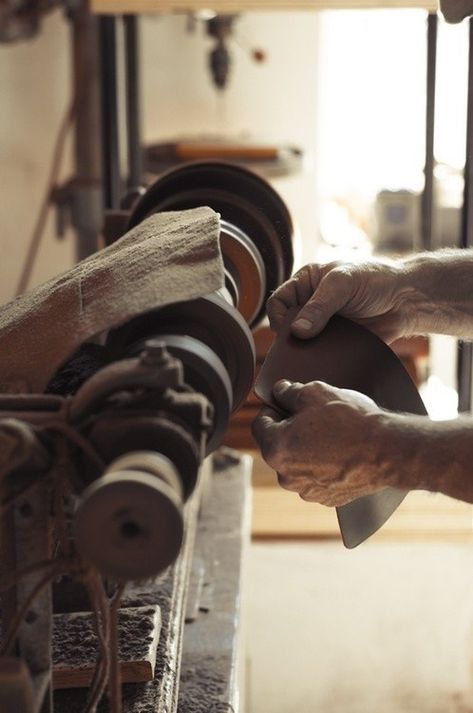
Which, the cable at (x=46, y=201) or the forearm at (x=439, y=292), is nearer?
the forearm at (x=439, y=292)

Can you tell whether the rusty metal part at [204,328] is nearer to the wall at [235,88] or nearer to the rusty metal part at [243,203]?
the rusty metal part at [243,203]

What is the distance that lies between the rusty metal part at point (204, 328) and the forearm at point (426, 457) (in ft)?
0.57

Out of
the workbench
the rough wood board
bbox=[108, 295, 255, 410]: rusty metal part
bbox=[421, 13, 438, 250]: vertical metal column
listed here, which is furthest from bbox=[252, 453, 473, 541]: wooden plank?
bbox=[108, 295, 255, 410]: rusty metal part

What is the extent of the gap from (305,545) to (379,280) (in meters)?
1.10

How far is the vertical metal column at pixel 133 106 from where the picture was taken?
9.29 feet

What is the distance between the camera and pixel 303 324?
1346 millimetres

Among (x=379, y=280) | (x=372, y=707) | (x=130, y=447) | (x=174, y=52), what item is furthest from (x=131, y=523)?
(x=174, y=52)

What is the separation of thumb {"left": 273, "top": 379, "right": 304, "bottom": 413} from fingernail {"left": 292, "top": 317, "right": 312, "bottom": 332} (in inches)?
4.3

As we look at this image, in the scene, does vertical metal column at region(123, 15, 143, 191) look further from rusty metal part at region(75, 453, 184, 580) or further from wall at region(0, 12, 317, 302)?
rusty metal part at region(75, 453, 184, 580)

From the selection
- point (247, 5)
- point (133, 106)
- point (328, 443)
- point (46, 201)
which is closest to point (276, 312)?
point (328, 443)

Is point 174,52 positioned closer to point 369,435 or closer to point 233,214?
point 233,214

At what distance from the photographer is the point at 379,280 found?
1.53 m

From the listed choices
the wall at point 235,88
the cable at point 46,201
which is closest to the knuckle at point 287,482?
the cable at point 46,201

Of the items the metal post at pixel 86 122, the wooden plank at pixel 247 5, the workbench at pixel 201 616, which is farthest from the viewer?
the metal post at pixel 86 122
